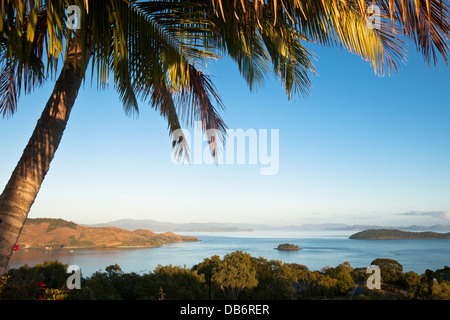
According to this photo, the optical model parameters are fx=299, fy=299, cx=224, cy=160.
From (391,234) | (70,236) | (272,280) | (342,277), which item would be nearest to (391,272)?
(342,277)

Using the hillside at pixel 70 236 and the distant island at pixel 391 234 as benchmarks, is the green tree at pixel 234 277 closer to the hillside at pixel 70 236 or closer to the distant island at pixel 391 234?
the hillside at pixel 70 236

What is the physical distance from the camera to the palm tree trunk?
219 cm

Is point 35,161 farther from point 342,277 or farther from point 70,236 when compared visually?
point 342,277

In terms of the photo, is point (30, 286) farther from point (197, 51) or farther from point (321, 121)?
point (321, 121)

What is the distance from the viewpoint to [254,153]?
4.19 m

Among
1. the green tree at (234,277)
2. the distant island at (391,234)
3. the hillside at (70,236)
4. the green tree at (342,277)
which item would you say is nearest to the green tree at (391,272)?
the green tree at (342,277)

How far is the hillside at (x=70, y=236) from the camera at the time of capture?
997 centimetres

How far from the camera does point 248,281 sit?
15852 millimetres

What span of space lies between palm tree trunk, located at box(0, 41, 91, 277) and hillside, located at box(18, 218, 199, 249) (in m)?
7.26

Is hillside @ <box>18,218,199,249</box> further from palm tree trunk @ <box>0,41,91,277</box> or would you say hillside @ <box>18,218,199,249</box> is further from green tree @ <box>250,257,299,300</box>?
palm tree trunk @ <box>0,41,91,277</box>

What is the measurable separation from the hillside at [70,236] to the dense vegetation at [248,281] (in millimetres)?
810

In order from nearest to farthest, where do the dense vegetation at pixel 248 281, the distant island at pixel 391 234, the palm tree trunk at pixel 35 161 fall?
the palm tree trunk at pixel 35 161, the dense vegetation at pixel 248 281, the distant island at pixel 391 234
